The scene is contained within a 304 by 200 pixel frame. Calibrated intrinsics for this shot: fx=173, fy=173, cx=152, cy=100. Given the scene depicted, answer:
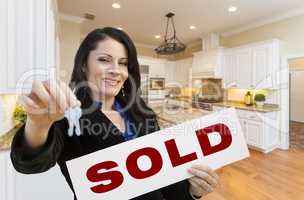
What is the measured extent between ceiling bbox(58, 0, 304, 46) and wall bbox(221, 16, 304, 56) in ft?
0.76

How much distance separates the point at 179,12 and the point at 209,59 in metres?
1.68

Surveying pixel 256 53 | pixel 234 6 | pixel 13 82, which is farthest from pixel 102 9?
pixel 256 53

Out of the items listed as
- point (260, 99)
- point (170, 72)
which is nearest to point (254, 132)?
point (260, 99)

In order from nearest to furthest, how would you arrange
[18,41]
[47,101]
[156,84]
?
[47,101]
[18,41]
[156,84]

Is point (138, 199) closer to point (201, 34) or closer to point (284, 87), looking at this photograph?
point (284, 87)

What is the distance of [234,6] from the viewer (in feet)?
9.65

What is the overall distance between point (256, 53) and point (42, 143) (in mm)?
4112

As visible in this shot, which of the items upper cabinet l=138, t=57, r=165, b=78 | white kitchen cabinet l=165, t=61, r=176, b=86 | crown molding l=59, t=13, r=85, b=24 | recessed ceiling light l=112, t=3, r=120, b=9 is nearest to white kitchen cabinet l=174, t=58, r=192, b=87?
white kitchen cabinet l=165, t=61, r=176, b=86

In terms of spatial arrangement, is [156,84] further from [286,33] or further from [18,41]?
[18,41]

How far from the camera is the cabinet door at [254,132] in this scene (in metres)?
3.30

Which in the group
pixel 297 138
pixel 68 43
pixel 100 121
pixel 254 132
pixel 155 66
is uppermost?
pixel 68 43

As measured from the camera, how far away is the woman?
1.32 feet

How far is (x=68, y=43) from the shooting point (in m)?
3.30

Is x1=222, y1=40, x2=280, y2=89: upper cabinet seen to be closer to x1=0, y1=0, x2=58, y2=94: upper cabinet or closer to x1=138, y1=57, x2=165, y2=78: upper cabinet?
x1=138, y1=57, x2=165, y2=78: upper cabinet
